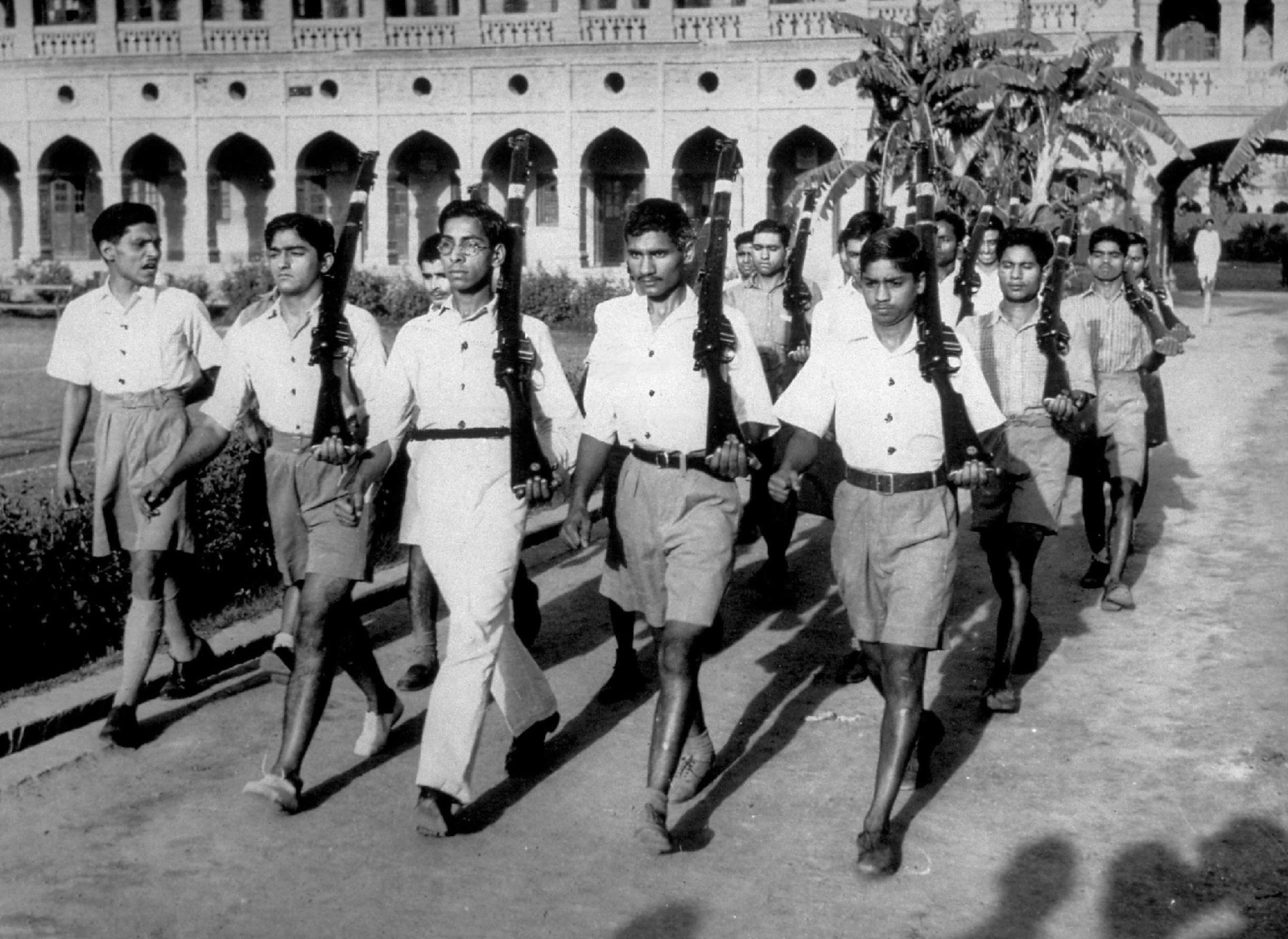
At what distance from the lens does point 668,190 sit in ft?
117

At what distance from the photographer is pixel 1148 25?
35844 millimetres

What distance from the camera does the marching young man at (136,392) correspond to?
20.1 ft

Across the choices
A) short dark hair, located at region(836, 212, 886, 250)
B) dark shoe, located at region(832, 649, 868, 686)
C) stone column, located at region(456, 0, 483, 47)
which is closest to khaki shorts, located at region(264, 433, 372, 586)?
dark shoe, located at region(832, 649, 868, 686)

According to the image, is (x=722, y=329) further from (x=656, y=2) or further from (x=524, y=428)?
(x=656, y=2)

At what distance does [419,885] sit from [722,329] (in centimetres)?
203

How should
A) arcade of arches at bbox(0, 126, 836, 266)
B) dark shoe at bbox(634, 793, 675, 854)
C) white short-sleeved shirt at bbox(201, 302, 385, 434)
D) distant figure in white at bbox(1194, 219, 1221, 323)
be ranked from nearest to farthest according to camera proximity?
dark shoe at bbox(634, 793, 675, 854), white short-sleeved shirt at bbox(201, 302, 385, 434), distant figure in white at bbox(1194, 219, 1221, 323), arcade of arches at bbox(0, 126, 836, 266)

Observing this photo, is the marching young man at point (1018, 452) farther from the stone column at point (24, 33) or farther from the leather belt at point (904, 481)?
the stone column at point (24, 33)

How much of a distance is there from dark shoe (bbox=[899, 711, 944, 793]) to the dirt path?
9 centimetres

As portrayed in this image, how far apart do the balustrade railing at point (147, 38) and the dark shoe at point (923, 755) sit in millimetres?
36999

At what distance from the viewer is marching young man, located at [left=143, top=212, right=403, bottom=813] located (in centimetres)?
543

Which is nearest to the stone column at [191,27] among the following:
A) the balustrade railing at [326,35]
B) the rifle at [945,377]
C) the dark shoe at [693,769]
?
the balustrade railing at [326,35]

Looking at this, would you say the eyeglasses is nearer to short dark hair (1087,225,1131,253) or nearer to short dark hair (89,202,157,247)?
short dark hair (89,202,157,247)

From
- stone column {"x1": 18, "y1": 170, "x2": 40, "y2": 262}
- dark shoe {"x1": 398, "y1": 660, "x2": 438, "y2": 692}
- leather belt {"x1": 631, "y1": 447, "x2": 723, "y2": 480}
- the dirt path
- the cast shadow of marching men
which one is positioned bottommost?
the cast shadow of marching men

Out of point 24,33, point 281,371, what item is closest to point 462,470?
point 281,371
